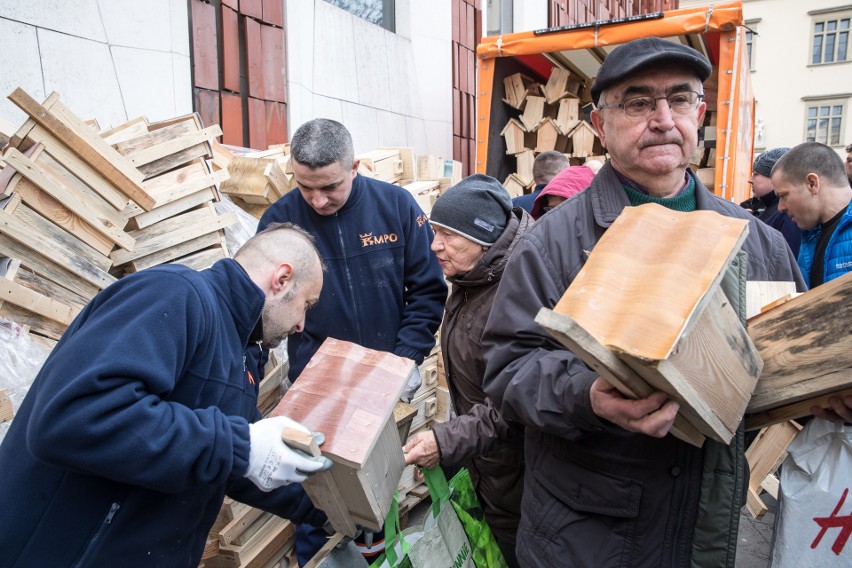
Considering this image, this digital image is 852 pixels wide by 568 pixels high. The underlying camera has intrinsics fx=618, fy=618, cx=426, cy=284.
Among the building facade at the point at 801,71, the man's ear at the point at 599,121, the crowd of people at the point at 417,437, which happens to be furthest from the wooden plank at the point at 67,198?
the building facade at the point at 801,71

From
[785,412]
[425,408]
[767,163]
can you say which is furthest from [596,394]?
A: [767,163]

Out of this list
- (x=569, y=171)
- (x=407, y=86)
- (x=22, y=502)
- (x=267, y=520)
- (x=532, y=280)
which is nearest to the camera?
(x=22, y=502)

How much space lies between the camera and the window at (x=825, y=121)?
3325 cm

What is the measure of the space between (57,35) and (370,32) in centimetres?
421

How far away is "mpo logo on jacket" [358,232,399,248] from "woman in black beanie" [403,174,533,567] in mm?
702

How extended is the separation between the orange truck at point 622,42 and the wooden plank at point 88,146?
466cm

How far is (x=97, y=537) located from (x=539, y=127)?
7557mm

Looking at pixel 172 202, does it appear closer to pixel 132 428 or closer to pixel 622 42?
pixel 132 428

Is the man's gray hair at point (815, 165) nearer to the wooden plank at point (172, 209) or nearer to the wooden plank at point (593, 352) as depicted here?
the wooden plank at point (593, 352)

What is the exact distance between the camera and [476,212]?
8.49ft

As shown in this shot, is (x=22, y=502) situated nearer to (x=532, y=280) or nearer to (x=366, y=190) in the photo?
(x=532, y=280)

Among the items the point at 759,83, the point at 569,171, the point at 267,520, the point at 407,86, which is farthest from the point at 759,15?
the point at 267,520

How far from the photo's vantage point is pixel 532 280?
171 cm

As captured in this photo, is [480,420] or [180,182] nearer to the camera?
[480,420]
